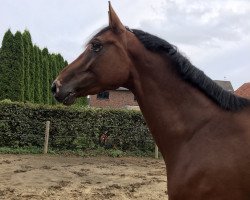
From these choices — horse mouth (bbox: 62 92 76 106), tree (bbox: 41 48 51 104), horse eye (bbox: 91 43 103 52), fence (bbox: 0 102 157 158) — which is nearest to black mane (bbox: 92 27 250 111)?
horse eye (bbox: 91 43 103 52)

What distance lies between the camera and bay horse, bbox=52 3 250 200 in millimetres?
2971

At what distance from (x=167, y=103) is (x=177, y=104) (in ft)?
0.29

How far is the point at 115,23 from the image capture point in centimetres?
351

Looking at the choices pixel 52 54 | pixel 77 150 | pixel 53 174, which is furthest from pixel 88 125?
pixel 52 54

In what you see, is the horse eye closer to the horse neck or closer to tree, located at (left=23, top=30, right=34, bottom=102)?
the horse neck

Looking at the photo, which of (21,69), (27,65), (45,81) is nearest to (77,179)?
(21,69)

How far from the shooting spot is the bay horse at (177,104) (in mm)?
2971

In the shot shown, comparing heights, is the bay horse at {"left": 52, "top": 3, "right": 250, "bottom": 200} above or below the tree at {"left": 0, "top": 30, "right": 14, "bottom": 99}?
below

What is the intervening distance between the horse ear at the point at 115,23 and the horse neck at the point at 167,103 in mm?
319

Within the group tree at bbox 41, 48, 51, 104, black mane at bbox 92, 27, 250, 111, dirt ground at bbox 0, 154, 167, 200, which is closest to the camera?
black mane at bbox 92, 27, 250, 111

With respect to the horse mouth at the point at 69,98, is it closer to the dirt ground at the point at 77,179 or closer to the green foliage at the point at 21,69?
the dirt ground at the point at 77,179

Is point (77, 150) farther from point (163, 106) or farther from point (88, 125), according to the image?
point (163, 106)

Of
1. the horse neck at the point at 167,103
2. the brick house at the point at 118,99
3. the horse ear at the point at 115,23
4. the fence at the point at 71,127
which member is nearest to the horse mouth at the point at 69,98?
the horse neck at the point at 167,103

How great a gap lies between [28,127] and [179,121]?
1311cm
